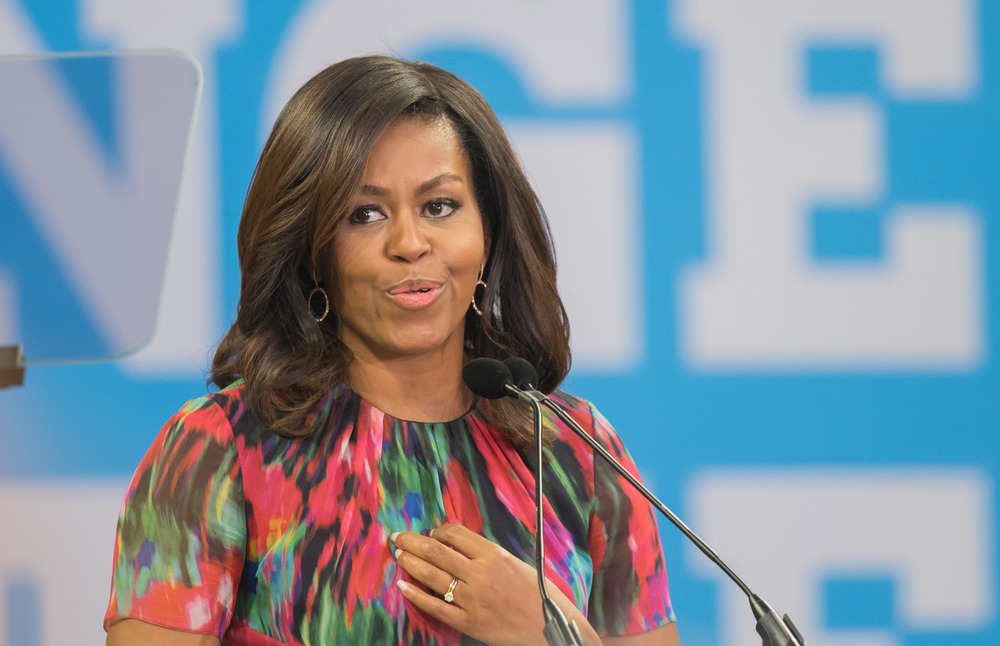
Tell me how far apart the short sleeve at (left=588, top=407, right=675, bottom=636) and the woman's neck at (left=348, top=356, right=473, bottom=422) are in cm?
26

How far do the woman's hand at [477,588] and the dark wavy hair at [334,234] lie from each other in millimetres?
236

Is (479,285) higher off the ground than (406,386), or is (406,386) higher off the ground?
(479,285)

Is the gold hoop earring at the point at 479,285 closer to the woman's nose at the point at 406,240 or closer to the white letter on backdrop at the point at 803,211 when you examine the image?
the woman's nose at the point at 406,240

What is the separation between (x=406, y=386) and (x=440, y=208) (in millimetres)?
282

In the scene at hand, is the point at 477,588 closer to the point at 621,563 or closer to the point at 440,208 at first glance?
the point at 621,563

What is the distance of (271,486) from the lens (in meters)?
1.80

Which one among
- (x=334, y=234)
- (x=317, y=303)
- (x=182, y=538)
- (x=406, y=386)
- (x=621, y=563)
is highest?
(x=334, y=234)

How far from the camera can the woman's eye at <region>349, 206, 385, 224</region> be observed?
1862 millimetres

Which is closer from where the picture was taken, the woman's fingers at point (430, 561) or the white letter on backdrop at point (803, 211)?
the woman's fingers at point (430, 561)

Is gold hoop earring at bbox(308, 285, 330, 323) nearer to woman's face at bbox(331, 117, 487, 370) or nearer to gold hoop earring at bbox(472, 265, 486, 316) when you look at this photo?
woman's face at bbox(331, 117, 487, 370)

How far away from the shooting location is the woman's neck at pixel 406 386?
1953 millimetres

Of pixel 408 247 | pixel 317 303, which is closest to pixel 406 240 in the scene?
pixel 408 247

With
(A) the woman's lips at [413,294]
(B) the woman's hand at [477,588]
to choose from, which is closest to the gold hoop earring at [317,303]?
(A) the woman's lips at [413,294]

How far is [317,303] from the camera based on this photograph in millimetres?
1952
